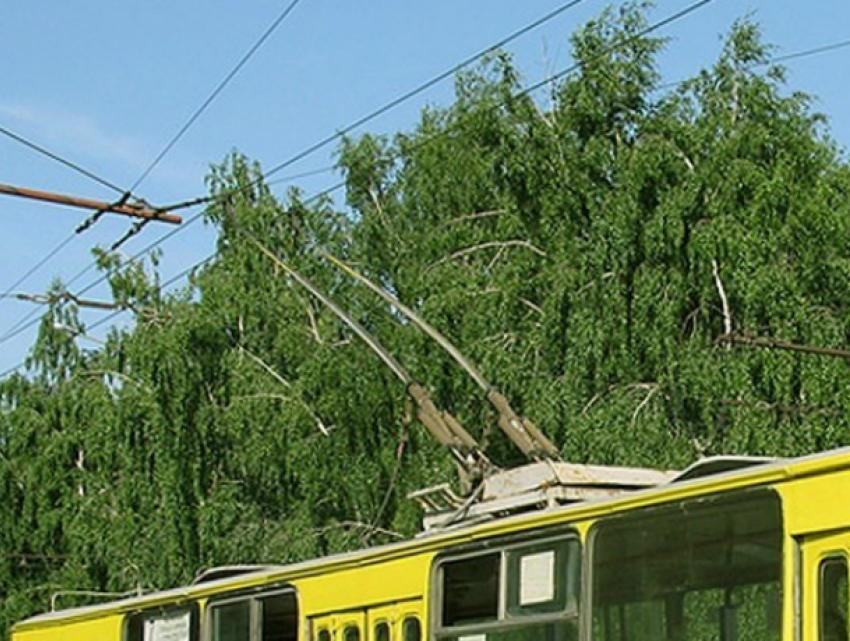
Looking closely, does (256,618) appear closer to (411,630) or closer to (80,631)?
(411,630)

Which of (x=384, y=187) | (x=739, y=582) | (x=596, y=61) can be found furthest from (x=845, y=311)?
(x=739, y=582)

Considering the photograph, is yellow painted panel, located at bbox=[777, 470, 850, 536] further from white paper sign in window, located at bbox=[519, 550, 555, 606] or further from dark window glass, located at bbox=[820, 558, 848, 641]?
white paper sign in window, located at bbox=[519, 550, 555, 606]

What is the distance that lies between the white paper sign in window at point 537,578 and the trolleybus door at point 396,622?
92cm

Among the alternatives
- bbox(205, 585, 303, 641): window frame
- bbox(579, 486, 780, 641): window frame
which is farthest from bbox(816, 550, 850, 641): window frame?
bbox(205, 585, 303, 641): window frame

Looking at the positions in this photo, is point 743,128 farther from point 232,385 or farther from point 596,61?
point 232,385

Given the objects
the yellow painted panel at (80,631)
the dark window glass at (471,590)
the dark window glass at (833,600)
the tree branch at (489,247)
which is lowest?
the dark window glass at (833,600)

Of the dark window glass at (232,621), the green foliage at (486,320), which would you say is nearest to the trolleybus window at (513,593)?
the dark window glass at (232,621)

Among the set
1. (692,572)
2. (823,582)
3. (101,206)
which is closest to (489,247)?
(101,206)

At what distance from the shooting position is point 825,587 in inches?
250

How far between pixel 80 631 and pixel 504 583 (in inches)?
235

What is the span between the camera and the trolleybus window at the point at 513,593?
7.96m

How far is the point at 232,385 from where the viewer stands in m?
30.7

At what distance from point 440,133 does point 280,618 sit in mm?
17942

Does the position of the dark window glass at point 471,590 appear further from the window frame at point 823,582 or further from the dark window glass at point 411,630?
the window frame at point 823,582
